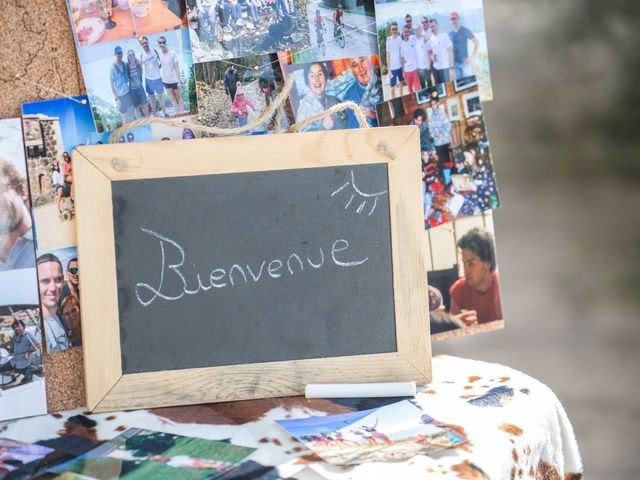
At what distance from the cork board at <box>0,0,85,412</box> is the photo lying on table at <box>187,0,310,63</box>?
176 mm

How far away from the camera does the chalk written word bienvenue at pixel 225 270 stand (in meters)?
0.97

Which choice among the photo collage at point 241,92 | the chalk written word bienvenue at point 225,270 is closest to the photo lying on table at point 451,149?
the photo collage at point 241,92

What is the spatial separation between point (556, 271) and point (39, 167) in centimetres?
356

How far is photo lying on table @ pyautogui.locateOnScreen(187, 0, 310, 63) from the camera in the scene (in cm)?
105

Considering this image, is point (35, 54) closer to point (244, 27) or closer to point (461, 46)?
point (244, 27)

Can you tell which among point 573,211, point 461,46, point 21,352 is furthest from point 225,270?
point 573,211

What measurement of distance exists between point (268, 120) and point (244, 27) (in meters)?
0.14

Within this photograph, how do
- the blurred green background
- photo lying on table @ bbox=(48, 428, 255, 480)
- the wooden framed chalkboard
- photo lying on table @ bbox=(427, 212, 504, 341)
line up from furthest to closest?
the blurred green background < photo lying on table @ bbox=(427, 212, 504, 341) < the wooden framed chalkboard < photo lying on table @ bbox=(48, 428, 255, 480)

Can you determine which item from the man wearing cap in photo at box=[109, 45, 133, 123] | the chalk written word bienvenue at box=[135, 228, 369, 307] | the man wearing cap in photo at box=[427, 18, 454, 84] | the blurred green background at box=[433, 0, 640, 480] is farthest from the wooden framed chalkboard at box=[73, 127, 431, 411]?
the blurred green background at box=[433, 0, 640, 480]

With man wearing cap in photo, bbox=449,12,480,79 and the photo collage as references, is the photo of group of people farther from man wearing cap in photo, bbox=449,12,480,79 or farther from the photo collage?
man wearing cap in photo, bbox=449,12,480,79

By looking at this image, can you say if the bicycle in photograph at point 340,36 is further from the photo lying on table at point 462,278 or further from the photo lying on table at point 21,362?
the photo lying on table at point 21,362

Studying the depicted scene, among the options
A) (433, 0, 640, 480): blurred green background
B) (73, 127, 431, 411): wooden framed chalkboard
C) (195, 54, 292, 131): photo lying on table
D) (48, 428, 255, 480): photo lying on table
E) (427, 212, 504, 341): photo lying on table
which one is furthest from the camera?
(433, 0, 640, 480): blurred green background

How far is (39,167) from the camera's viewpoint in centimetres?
101

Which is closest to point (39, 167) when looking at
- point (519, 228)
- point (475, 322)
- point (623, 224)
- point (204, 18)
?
point (204, 18)
